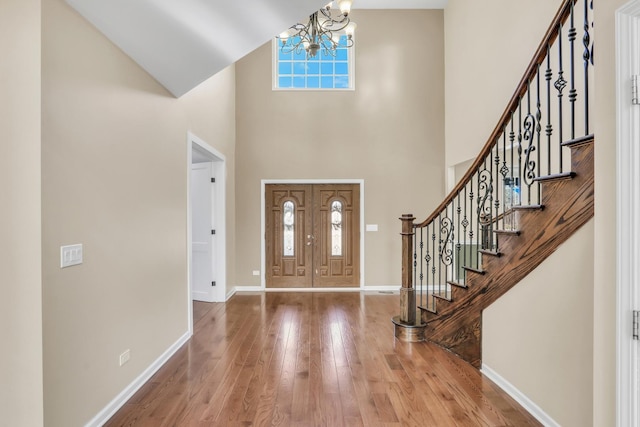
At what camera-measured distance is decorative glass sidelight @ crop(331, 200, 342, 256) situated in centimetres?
614

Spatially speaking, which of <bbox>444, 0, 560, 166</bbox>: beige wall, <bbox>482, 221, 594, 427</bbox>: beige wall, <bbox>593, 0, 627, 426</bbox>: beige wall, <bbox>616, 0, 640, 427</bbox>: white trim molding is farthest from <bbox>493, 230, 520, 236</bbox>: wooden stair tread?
<bbox>444, 0, 560, 166</bbox>: beige wall

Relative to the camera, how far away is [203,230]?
17.1ft

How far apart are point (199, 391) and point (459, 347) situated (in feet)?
7.42

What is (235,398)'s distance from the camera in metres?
2.44

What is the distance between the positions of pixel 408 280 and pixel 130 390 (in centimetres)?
272

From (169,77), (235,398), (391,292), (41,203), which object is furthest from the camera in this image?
(391,292)

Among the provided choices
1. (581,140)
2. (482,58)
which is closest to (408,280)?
(581,140)

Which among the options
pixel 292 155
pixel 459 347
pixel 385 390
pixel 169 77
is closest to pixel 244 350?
pixel 385 390

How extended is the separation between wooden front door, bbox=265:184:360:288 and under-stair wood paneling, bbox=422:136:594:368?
8.74 feet

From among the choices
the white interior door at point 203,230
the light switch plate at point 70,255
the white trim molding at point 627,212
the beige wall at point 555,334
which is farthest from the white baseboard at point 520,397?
the white interior door at point 203,230

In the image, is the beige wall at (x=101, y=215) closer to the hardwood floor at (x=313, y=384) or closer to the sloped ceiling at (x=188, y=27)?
the sloped ceiling at (x=188, y=27)

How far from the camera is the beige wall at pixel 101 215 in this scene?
181 centimetres

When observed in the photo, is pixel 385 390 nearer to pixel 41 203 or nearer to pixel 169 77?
pixel 41 203

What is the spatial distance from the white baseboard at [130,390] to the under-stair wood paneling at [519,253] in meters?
2.56
